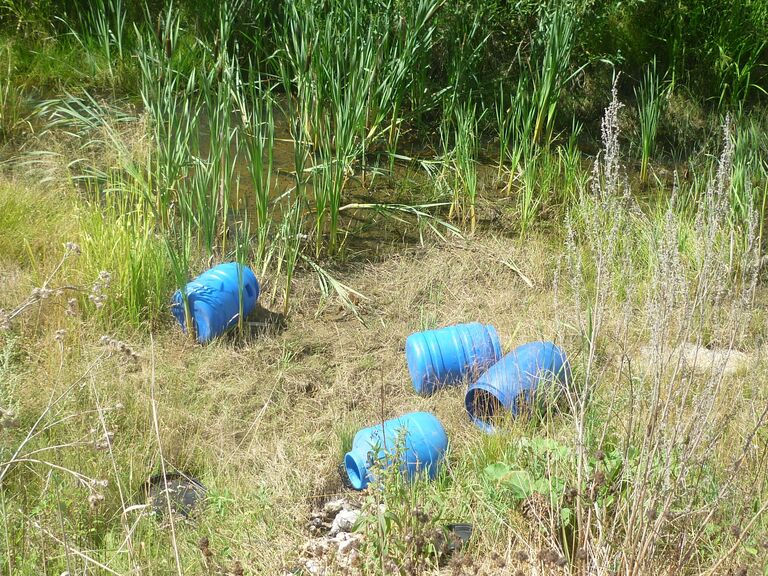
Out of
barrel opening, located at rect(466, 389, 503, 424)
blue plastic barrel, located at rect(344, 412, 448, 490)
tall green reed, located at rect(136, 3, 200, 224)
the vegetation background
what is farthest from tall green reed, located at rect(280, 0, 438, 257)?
blue plastic barrel, located at rect(344, 412, 448, 490)

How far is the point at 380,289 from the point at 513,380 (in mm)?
1475

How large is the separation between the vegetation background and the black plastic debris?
49 millimetres

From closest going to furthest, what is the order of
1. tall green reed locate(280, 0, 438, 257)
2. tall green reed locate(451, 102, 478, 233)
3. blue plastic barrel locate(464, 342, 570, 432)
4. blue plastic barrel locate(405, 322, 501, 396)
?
blue plastic barrel locate(464, 342, 570, 432), blue plastic barrel locate(405, 322, 501, 396), tall green reed locate(280, 0, 438, 257), tall green reed locate(451, 102, 478, 233)

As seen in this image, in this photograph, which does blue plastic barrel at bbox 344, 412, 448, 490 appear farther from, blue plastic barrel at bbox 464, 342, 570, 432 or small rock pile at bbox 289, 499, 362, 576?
blue plastic barrel at bbox 464, 342, 570, 432

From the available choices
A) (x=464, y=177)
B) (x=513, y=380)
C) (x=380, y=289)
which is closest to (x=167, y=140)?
(x=380, y=289)

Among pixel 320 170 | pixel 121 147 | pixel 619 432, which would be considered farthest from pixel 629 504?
pixel 121 147

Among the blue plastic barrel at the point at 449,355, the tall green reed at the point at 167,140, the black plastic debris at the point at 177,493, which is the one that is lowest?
the black plastic debris at the point at 177,493

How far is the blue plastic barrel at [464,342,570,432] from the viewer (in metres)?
3.46

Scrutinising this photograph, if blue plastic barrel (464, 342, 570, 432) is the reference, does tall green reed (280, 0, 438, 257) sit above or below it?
above

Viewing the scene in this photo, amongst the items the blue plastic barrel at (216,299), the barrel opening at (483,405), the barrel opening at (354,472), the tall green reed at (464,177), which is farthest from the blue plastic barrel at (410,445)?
the tall green reed at (464,177)

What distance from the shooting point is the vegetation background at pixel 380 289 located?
2533mm

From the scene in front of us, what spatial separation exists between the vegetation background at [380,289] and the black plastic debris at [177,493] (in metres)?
0.05

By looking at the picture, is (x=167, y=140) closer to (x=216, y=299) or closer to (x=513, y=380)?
(x=216, y=299)

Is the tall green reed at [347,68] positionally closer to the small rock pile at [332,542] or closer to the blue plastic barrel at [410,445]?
the blue plastic barrel at [410,445]
